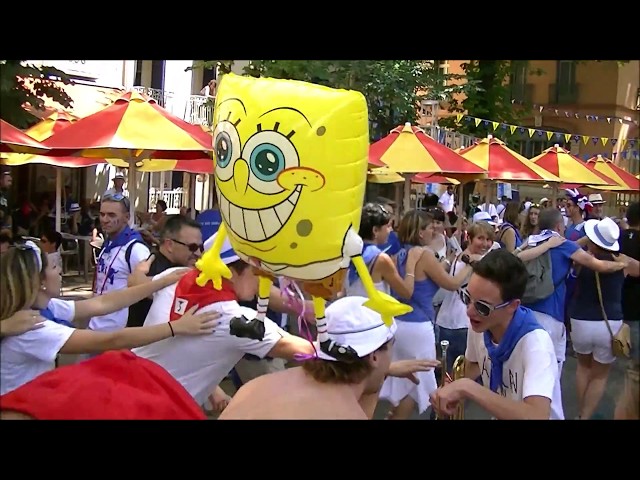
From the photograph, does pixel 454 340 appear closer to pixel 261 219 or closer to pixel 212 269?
pixel 212 269

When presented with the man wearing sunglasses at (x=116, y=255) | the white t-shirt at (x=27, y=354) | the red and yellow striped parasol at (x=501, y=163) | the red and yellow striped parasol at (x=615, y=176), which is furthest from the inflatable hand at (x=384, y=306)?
the red and yellow striped parasol at (x=615, y=176)

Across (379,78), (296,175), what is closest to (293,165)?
(296,175)

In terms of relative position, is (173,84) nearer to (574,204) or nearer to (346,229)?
(574,204)

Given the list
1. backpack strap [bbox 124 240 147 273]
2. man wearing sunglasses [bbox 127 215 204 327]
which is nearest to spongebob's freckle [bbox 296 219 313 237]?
man wearing sunglasses [bbox 127 215 204 327]

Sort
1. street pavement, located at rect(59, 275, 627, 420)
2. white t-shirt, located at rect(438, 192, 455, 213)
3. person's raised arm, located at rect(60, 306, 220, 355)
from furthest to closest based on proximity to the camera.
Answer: white t-shirt, located at rect(438, 192, 455, 213) → street pavement, located at rect(59, 275, 627, 420) → person's raised arm, located at rect(60, 306, 220, 355)

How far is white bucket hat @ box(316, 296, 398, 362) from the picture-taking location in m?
2.32

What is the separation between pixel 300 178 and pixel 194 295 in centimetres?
79

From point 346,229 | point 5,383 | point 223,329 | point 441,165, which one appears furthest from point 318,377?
point 441,165

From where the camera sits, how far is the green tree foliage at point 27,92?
5.79 meters

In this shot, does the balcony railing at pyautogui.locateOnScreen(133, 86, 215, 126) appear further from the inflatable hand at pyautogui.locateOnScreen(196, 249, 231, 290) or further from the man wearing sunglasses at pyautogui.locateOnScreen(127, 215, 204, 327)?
the inflatable hand at pyautogui.locateOnScreen(196, 249, 231, 290)

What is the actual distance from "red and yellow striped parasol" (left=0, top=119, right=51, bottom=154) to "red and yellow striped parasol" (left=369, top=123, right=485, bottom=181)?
2.72m

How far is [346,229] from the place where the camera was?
2467 millimetres

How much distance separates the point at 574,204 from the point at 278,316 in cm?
610

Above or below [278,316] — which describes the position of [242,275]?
above
